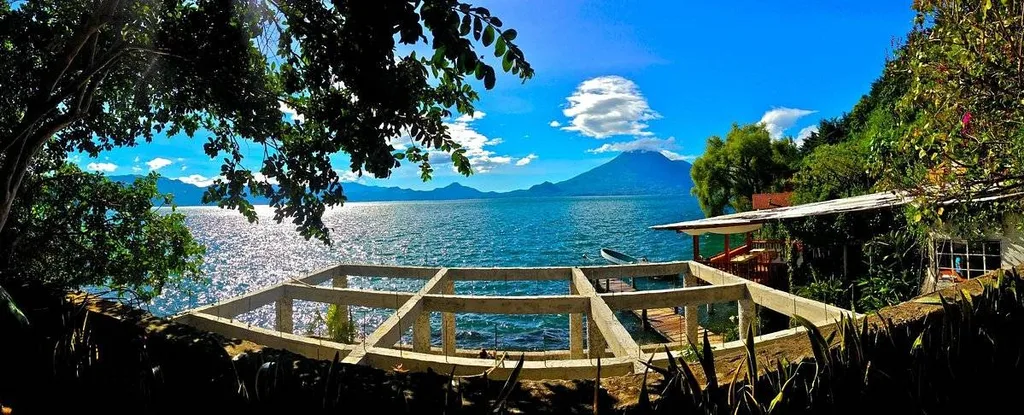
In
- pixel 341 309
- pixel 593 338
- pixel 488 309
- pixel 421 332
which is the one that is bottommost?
pixel 593 338

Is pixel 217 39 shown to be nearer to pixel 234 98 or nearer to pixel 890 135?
pixel 234 98

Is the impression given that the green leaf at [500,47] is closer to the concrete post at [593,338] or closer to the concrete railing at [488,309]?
the concrete railing at [488,309]

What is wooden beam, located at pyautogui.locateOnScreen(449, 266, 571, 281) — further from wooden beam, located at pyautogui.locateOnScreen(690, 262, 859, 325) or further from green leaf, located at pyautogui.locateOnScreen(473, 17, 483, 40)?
green leaf, located at pyautogui.locateOnScreen(473, 17, 483, 40)

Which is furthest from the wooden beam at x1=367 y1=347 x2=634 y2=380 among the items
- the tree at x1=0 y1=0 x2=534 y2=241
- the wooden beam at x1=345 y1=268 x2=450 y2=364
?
the tree at x1=0 y1=0 x2=534 y2=241

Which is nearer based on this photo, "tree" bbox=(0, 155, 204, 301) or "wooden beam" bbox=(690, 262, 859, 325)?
"tree" bbox=(0, 155, 204, 301)

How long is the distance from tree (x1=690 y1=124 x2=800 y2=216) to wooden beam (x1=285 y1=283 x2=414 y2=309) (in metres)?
38.6

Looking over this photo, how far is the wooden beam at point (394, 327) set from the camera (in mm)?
6113

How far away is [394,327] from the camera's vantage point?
7.50 meters

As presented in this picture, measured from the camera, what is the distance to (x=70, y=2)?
541 centimetres

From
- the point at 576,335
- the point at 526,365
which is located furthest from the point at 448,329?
the point at 526,365

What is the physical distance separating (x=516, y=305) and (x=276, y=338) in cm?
437

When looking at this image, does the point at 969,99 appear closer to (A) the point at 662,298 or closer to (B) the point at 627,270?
(A) the point at 662,298

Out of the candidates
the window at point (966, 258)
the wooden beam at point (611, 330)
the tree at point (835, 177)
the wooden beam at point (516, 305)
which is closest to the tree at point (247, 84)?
the wooden beam at point (611, 330)

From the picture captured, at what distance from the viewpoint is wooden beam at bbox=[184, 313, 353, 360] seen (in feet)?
21.4
